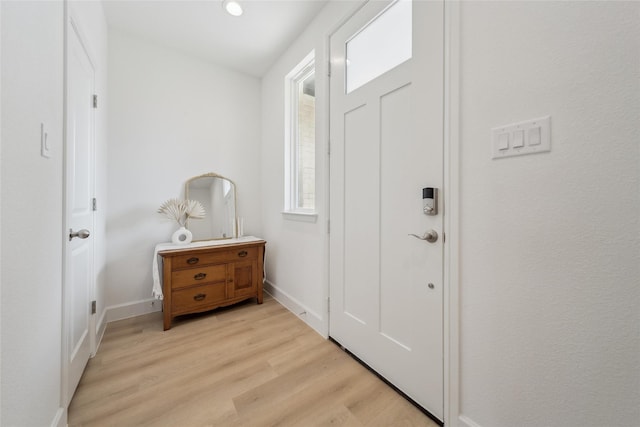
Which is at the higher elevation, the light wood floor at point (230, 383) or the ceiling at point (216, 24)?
the ceiling at point (216, 24)

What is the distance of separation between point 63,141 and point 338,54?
1.72 meters

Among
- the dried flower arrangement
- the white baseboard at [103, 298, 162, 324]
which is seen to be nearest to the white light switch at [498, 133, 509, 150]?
the dried flower arrangement

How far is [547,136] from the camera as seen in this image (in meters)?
0.82

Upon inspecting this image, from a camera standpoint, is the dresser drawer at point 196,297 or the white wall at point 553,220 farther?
the dresser drawer at point 196,297

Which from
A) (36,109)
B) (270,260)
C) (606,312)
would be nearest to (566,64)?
(606,312)

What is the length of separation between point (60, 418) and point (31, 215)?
0.93m

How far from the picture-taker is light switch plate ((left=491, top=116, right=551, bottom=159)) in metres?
0.83

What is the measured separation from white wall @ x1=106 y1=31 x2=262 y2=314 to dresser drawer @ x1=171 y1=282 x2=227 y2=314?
1.74 feet

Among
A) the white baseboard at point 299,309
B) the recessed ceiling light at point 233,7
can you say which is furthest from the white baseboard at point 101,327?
the recessed ceiling light at point 233,7

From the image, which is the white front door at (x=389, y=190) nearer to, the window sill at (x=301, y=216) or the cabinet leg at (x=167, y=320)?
the window sill at (x=301, y=216)

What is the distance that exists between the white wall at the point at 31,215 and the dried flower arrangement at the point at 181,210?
1.29 meters

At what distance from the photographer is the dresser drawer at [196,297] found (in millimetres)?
2064

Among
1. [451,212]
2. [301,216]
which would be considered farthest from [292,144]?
[451,212]

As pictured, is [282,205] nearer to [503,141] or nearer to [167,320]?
[167,320]
